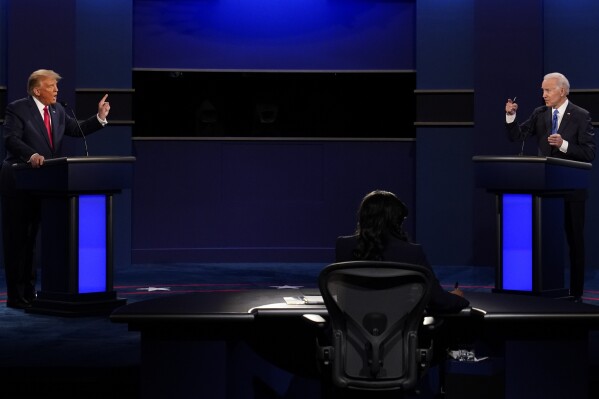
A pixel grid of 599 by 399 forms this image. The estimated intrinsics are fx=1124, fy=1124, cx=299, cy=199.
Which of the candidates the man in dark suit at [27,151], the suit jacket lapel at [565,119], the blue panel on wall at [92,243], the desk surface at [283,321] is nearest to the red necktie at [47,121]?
the man in dark suit at [27,151]

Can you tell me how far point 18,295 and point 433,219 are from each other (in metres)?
4.10

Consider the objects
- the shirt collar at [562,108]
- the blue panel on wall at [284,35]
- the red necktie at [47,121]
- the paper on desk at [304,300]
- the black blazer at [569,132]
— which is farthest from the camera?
the blue panel on wall at [284,35]

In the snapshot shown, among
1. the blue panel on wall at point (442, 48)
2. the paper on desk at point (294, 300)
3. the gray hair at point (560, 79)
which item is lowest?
the paper on desk at point (294, 300)

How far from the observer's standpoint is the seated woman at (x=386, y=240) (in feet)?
13.8

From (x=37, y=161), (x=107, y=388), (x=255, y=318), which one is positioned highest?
(x=37, y=161)

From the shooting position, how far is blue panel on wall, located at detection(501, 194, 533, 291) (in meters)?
7.54

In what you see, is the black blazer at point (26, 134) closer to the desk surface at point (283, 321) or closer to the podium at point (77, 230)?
the podium at point (77, 230)

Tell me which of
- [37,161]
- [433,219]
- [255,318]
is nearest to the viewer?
[255,318]

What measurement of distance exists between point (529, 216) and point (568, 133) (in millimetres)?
646

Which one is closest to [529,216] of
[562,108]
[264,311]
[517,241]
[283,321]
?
[517,241]

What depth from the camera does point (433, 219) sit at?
10.2 m

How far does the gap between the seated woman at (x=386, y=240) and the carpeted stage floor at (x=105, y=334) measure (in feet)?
4.80

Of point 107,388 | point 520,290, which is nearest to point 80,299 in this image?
point 107,388

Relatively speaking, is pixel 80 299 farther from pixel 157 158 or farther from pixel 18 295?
pixel 157 158
